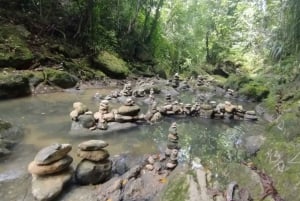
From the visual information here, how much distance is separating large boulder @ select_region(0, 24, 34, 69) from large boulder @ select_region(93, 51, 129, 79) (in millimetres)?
3208

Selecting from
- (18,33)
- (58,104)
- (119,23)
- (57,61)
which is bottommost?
(58,104)

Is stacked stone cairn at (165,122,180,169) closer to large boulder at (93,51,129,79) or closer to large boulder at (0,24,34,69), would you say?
large boulder at (0,24,34,69)

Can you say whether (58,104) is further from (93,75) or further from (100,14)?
(100,14)

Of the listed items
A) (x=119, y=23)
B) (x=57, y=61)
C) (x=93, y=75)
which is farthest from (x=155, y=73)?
(x=57, y=61)

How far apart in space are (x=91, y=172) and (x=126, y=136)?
2024 millimetres

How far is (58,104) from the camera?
7.23 metres

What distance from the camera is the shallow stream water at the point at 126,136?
399 cm

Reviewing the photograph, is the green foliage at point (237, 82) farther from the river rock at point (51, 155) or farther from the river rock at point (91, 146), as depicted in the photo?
the river rock at point (51, 155)

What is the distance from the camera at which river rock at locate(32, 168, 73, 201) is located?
295 centimetres

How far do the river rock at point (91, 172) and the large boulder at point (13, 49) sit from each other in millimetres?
6203

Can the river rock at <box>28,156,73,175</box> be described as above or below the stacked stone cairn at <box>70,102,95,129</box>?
above

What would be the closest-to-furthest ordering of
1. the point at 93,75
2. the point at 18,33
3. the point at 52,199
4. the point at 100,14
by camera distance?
1. the point at 52,199
2. the point at 18,33
3. the point at 93,75
4. the point at 100,14

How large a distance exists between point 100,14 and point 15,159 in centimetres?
1111

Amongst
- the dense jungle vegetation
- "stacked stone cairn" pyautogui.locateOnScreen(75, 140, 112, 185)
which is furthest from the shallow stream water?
the dense jungle vegetation
